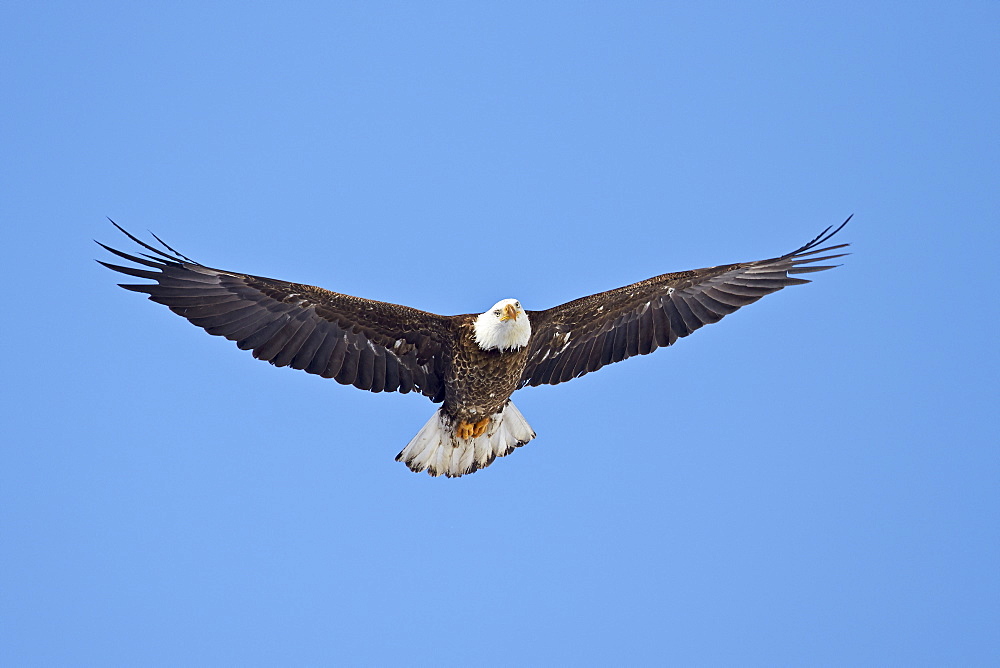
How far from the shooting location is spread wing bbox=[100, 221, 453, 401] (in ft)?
32.5

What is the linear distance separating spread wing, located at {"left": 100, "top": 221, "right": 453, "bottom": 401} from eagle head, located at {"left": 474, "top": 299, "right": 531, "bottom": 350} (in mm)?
388

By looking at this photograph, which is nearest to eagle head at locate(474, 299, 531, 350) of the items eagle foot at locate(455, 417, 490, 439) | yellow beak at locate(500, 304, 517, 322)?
yellow beak at locate(500, 304, 517, 322)

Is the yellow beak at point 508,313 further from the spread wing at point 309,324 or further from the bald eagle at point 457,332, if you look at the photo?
the spread wing at point 309,324

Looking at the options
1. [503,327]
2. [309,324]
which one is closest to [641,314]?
[503,327]

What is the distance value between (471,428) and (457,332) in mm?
1041

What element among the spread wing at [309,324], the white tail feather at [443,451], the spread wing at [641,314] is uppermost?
the spread wing at [641,314]

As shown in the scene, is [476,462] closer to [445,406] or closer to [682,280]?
[445,406]

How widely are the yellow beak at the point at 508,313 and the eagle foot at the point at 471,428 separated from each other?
1249 millimetres

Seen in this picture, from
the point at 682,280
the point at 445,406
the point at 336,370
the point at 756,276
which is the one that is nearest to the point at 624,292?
the point at 682,280

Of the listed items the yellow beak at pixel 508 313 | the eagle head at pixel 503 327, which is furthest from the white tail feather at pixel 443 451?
the yellow beak at pixel 508 313

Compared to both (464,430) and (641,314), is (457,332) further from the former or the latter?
(641,314)

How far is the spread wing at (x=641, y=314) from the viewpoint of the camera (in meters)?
10.8

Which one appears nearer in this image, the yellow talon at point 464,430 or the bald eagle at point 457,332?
the bald eagle at point 457,332

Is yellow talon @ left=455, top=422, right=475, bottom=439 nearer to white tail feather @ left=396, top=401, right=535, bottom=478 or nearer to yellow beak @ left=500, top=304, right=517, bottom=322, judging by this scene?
white tail feather @ left=396, top=401, right=535, bottom=478
